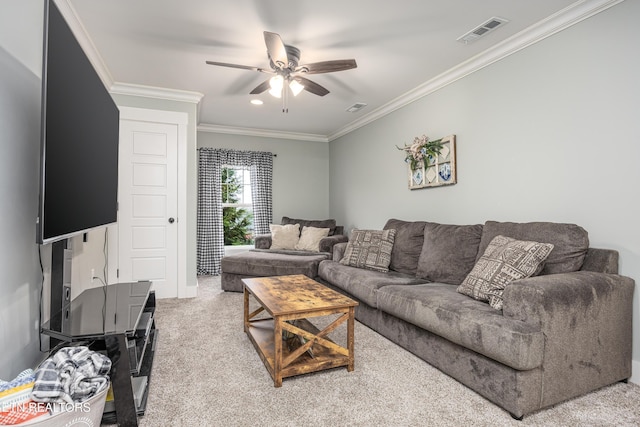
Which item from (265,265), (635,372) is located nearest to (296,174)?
(265,265)

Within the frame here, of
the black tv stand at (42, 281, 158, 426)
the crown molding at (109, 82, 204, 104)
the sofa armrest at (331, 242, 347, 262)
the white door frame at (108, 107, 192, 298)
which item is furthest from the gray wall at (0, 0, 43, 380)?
the sofa armrest at (331, 242, 347, 262)

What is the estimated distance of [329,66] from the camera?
104 inches

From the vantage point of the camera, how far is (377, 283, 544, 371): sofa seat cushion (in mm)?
1664

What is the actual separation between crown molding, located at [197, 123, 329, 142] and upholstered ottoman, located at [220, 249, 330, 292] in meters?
2.31

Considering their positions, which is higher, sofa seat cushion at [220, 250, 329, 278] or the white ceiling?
the white ceiling

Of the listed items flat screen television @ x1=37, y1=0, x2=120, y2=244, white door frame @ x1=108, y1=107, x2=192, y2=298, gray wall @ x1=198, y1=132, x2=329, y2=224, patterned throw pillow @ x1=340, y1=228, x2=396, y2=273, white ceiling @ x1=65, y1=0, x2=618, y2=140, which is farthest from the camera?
gray wall @ x1=198, y1=132, x2=329, y2=224

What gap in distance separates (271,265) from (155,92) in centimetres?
246

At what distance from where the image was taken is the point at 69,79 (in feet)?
5.46

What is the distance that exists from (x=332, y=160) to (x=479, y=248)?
380 centimetres

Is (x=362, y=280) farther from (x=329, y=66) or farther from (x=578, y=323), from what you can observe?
(x=329, y=66)

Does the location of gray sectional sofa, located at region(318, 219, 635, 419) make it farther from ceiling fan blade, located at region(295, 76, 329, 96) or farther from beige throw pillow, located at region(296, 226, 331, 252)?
beige throw pillow, located at region(296, 226, 331, 252)

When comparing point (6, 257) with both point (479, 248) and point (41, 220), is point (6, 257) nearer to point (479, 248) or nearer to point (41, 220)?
point (41, 220)

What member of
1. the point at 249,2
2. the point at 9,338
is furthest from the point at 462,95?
the point at 9,338

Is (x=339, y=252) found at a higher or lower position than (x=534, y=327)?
higher
